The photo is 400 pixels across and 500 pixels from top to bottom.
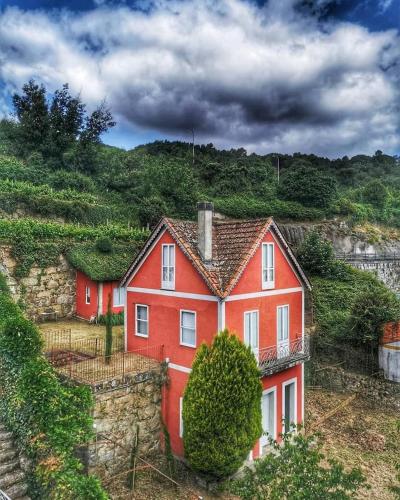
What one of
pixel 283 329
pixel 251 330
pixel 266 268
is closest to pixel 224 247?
pixel 266 268

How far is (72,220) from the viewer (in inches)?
1261

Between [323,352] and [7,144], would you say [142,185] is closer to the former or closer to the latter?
[7,144]

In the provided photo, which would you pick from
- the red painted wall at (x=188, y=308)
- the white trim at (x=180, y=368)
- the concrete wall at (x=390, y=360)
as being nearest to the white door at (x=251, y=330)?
the red painted wall at (x=188, y=308)

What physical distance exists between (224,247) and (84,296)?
13.6 meters

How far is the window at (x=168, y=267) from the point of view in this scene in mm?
15500

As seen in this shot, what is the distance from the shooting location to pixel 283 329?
651 inches

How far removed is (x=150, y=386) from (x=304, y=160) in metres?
76.7

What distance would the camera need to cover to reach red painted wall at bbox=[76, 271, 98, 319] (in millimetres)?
24875

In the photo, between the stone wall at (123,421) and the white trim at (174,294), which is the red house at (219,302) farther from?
the stone wall at (123,421)

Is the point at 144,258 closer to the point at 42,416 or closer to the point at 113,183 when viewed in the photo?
the point at 42,416

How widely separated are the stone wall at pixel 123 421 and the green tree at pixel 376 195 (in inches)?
2197

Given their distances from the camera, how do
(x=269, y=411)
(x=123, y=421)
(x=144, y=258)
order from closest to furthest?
(x=123, y=421) → (x=269, y=411) → (x=144, y=258)

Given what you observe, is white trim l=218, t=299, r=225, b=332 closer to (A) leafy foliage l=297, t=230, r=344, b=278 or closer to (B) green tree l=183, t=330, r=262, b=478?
(B) green tree l=183, t=330, r=262, b=478

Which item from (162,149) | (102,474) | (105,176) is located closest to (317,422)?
(102,474)
